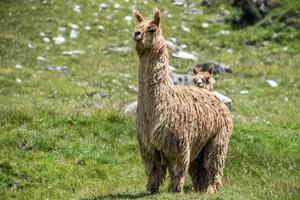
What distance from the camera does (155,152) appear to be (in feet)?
33.7

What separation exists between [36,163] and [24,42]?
55.8 feet

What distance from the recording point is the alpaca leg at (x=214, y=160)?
11.4 meters

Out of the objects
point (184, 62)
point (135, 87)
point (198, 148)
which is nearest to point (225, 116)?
point (198, 148)

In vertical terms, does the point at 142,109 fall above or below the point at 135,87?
above

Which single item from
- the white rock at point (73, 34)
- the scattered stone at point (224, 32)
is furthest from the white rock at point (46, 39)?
the scattered stone at point (224, 32)

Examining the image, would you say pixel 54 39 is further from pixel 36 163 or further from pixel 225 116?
pixel 225 116

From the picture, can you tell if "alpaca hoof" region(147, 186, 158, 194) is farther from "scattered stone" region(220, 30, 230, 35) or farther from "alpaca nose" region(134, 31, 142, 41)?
"scattered stone" region(220, 30, 230, 35)

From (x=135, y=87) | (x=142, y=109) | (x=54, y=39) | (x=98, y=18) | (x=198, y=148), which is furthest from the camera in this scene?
(x=98, y=18)

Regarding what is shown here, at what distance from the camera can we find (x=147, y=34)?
10.1m

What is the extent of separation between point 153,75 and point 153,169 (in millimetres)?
1422

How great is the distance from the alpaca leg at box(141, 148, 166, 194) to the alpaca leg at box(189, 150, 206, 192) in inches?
48.8

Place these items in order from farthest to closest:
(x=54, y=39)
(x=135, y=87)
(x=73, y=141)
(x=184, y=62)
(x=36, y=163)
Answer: (x=54, y=39)
(x=184, y=62)
(x=135, y=87)
(x=73, y=141)
(x=36, y=163)

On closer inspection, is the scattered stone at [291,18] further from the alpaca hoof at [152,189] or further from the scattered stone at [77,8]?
the alpaca hoof at [152,189]

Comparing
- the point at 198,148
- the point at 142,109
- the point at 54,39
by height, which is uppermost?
the point at 142,109
